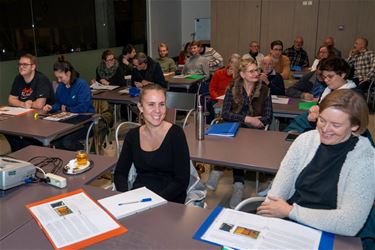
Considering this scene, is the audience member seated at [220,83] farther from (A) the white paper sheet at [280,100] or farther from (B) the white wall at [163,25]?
(B) the white wall at [163,25]

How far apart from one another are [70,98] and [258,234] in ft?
9.95

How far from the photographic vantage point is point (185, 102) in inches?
168

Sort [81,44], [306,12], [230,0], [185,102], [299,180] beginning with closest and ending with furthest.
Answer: [299,180]
[185,102]
[81,44]
[306,12]
[230,0]

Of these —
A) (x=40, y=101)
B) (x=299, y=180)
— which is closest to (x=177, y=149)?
(x=299, y=180)

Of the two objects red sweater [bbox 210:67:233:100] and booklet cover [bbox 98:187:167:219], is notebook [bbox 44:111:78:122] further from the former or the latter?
red sweater [bbox 210:67:233:100]

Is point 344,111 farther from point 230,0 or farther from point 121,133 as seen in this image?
point 230,0

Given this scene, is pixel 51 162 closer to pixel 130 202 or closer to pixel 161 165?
pixel 161 165

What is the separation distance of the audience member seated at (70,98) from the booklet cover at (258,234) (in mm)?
2505

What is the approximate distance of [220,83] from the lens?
516 centimetres

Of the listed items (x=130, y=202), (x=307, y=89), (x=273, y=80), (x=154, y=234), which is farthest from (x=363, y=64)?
(x=154, y=234)

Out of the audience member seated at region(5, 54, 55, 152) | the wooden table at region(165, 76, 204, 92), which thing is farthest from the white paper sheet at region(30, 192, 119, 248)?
the wooden table at region(165, 76, 204, 92)

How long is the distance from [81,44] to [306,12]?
18.0 ft

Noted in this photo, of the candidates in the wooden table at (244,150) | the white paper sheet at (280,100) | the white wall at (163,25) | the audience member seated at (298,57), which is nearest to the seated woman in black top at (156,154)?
the wooden table at (244,150)

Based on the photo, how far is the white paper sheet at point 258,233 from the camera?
1416 millimetres
